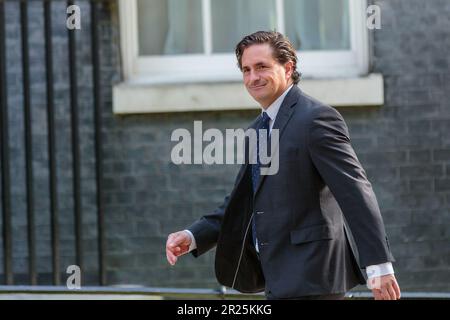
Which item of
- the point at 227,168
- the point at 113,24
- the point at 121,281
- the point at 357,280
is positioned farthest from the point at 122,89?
the point at 357,280

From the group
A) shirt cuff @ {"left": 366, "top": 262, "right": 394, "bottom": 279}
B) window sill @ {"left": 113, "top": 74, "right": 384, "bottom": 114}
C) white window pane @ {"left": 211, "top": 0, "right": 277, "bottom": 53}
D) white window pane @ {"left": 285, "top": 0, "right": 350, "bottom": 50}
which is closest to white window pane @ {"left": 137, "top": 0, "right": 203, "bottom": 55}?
white window pane @ {"left": 211, "top": 0, "right": 277, "bottom": 53}

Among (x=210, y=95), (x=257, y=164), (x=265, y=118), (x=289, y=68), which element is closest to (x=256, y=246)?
(x=257, y=164)

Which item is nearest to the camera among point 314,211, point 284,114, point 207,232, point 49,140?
point 314,211

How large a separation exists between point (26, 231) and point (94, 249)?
0.58m

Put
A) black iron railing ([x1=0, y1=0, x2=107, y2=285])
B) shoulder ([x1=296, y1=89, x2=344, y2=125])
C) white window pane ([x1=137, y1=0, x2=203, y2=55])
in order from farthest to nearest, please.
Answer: white window pane ([x1=137, y1=0, x2=203, y2=55]) → black iron railing ([x1=0, y1=0, x2=107, y2=285]) → shoulder ([x1=296, y1=89, x2=344, y2=125])

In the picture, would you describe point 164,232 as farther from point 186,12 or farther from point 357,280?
point 357,280

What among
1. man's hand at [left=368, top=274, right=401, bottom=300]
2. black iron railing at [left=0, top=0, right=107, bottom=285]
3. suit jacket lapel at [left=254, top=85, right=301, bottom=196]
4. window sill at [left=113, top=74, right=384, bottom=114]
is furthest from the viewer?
window sill at [left=113, top=74, right=384, bottom=114]

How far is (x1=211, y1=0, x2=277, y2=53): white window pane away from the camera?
28.0 feet

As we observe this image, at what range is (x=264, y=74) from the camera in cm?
458

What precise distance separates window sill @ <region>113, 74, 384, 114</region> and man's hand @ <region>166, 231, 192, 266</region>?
3339 millimetres

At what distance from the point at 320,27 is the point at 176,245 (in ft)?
13.5

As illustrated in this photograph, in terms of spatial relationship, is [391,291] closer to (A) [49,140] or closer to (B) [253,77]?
(B) [253,77]

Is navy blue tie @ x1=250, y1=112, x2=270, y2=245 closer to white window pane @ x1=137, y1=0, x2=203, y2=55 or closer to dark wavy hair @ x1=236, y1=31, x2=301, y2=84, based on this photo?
dark wavy hair @ x1=236, y1=31, x2=301, y2=84

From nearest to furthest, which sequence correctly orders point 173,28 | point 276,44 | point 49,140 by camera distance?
point 276,44 → point 49,140 → point 173,28
